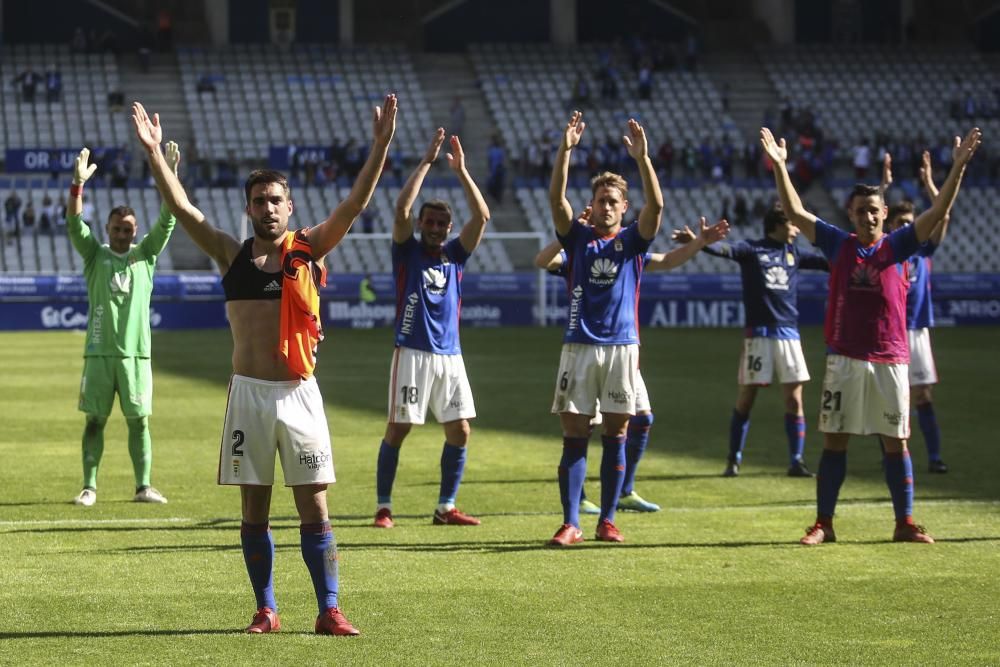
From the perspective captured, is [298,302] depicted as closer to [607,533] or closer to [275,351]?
[275,351]

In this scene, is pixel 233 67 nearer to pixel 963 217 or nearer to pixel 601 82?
pixel 601 82

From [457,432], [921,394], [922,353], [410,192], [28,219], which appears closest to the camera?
[410,192]

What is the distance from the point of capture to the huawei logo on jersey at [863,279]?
30.7 feet

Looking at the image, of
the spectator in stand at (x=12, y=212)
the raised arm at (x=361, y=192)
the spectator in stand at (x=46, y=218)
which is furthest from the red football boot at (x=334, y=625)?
the spectator in stand at (x=12, y=212)

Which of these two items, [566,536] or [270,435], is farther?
[566,536]

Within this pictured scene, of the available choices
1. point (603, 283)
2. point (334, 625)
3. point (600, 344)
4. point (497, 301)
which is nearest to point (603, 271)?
point (603, 283)

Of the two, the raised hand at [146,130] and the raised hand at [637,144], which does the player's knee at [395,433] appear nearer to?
the raised hand at [637,144]

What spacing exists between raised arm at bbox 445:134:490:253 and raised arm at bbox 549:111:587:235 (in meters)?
0.42

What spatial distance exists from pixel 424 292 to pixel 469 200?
0.76m

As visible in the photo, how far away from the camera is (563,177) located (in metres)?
9.48

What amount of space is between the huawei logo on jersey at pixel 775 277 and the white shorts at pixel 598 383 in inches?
152

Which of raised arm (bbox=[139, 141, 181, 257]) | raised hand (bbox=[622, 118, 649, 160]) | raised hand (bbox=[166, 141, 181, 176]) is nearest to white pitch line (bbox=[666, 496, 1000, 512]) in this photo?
raised hand (bbox=[622, 118, 649, 160])

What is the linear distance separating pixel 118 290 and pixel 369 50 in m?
40.9

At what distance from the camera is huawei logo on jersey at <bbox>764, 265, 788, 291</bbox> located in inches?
520
